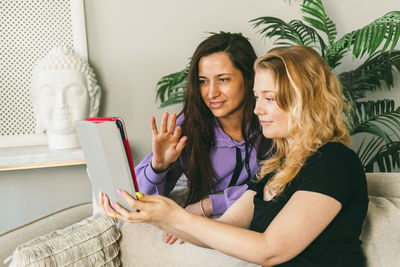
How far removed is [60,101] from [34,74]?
0.20 meters

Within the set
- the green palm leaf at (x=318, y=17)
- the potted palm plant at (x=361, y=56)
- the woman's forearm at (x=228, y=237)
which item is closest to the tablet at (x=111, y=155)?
the woman's forearm at (x=228, y=237)

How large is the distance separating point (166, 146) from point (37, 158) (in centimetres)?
87

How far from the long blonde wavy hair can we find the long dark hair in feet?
1.98

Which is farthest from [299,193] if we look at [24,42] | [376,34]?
[24,42]

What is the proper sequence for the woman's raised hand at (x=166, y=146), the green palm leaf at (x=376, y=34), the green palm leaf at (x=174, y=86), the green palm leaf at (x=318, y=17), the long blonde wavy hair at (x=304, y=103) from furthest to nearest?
the green palm leaf at (x=174, y=86)
the green palm leaf at (x=318, y=17)
the green palm leaf at (x=376, y=34)
the woman's raised hand at (x=166, y=146)
the long blonde wavy hair at (x=304, y=103)

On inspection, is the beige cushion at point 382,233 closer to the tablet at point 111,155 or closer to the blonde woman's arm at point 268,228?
the blonde woman's arm at point 268,228

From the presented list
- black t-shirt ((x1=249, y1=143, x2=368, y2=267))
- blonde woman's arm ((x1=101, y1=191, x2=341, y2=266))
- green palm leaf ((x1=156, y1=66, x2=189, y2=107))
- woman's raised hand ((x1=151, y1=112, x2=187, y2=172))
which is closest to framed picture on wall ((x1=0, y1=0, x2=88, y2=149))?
green palm leaf ((x1=156, y1=66, x2=189, y2=107))

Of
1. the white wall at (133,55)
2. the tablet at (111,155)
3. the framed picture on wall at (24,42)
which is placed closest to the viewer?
the tablet at (111,155)

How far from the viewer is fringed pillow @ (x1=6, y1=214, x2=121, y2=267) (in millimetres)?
1226

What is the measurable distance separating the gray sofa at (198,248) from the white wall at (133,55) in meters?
0.71

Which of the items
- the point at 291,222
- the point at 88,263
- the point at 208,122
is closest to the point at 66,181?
the point at 208,122

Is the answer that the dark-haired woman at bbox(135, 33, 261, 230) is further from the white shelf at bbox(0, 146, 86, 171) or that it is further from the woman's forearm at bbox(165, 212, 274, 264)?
the woman's forearm at bbox(165, 212, 274, 264)

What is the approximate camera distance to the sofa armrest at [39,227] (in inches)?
57.1

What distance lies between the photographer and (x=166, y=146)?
59.6 inches
